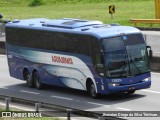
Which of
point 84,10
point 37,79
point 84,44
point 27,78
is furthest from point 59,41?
point 84,10

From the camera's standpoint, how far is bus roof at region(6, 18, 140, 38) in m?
22.3

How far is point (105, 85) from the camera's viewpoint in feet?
71.4

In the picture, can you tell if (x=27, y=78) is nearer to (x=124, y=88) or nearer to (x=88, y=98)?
(x=88, y=98)

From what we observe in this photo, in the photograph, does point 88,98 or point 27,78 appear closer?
point 88,98

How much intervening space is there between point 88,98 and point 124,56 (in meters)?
2.32

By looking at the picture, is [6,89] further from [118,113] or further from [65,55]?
[118,113]

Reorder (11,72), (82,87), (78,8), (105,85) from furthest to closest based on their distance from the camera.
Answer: (78,8) < (11,72) < (82,87) < (105,85)

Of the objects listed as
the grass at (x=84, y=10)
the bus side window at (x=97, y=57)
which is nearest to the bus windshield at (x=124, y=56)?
the bus side window at (x=97, y=57)

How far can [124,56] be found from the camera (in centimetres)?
2200

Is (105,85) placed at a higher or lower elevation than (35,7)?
higher

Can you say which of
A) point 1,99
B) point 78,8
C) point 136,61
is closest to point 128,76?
point 136,61

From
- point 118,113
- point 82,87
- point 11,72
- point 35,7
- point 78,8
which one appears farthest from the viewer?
point 35,7

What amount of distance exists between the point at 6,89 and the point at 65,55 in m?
4.22

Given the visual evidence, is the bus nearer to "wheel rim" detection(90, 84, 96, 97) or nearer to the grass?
"wheel rim" detection(90, 84, 96, 97)
